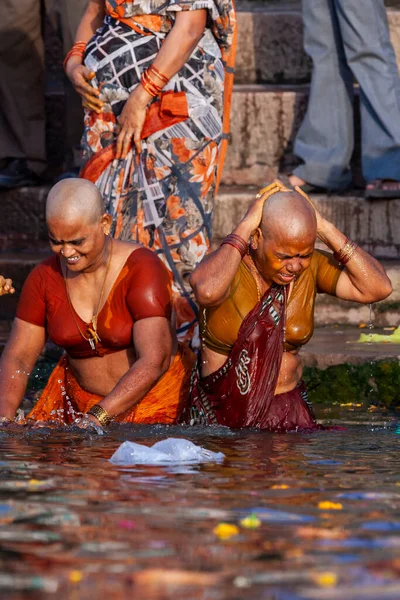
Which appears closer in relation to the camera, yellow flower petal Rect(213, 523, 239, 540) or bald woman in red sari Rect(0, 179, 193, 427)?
yellow flower petal Rect(213, 523, 239, 540)

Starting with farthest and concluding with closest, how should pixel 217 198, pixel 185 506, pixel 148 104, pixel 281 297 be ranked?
pixel 217 198, pixel 148 104, pixel 281 297, pixel 185 506

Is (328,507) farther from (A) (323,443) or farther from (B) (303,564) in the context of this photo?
(A) (323,443)

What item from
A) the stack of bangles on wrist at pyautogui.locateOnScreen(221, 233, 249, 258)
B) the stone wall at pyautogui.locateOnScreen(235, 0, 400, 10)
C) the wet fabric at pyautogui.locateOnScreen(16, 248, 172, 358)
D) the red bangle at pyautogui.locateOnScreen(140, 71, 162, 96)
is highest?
the stone wall at pyautogui.locateOnScreen(235, 0, 400, 10)

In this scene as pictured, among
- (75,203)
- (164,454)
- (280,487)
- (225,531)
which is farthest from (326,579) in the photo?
(75,203)

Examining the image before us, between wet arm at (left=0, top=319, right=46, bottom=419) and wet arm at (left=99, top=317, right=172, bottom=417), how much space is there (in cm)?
44

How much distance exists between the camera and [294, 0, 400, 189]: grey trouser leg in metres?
7.81

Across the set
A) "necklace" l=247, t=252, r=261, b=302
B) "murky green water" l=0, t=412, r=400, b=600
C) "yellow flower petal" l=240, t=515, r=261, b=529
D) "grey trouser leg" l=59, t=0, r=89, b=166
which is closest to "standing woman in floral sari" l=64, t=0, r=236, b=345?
"necklace" l=247, t=252, r=261, b=302

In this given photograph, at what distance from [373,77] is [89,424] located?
341cm

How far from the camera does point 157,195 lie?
638 centimetres

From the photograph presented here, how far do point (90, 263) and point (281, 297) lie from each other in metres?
0.86

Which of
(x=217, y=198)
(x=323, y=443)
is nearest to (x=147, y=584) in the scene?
(x=323, y=443)

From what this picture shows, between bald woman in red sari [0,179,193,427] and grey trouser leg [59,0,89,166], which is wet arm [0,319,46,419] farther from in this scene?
grey trouser leg [59,0,89,166]

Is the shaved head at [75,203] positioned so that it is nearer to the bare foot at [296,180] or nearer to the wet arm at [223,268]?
the wet arm at [223,268]

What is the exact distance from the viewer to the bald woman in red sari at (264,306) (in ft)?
18.0
